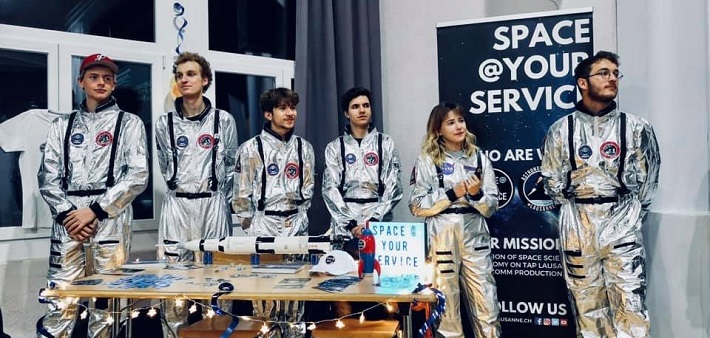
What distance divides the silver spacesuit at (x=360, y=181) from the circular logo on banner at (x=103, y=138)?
3.66ft

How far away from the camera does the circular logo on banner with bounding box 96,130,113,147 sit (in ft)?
9.48

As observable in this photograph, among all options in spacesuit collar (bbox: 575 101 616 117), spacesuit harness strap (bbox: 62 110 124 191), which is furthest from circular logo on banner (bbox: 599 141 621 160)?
spacesuit harness strap (bbox: 62 110 124 191)

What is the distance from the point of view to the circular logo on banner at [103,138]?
2.89 meters

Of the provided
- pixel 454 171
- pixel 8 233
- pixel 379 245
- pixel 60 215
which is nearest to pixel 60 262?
pixel 60 215

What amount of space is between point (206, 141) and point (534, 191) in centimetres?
174

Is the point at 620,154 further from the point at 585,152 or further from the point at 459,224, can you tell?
the point at 459,224

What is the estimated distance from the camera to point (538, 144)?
10.3 feet

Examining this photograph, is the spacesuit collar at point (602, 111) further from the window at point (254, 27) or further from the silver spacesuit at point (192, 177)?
the window at point (254, 27)

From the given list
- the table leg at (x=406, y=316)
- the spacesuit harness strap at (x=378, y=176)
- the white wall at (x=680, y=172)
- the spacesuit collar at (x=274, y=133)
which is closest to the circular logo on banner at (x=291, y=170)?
the spacesuit collar at (x=274, y=133)

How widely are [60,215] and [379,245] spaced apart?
155 centimetres

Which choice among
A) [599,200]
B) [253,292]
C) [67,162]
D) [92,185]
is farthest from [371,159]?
[67,162]

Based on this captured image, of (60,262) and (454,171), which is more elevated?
(454,171)

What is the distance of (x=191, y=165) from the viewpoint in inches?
119

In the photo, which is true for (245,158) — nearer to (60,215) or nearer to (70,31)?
(60,215)
